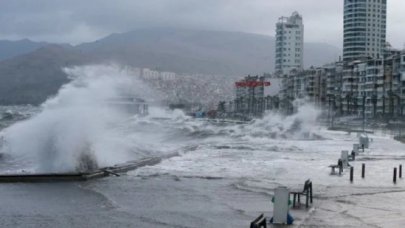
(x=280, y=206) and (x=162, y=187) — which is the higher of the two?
(x=280, y=206)

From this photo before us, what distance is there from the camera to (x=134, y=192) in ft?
71.6

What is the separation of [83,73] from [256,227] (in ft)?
136

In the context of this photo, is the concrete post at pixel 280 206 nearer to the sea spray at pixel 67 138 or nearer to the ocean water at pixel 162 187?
the ocean water at pixel 162 187

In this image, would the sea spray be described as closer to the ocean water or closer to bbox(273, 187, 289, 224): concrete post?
the ocean water

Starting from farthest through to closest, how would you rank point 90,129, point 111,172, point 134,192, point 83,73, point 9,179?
point 83,73
point 90,129
point 111,172
point 9,179
point 134,192

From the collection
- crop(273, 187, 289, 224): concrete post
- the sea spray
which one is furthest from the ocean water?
crop(273, 187, 289, 224): concrete post

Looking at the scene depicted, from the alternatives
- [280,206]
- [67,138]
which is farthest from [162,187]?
[67,138]

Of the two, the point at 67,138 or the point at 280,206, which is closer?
the point at 280,206

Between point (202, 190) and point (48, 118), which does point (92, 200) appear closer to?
point (202, 190)

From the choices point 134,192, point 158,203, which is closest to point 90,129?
point 134,192

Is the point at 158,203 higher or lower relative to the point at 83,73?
lower

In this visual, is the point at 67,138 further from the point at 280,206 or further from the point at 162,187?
the point at 280,206

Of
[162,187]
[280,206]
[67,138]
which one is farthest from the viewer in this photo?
[67,138]

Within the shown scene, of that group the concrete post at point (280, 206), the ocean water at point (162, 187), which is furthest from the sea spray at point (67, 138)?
the concrete post at point (280, 206)
